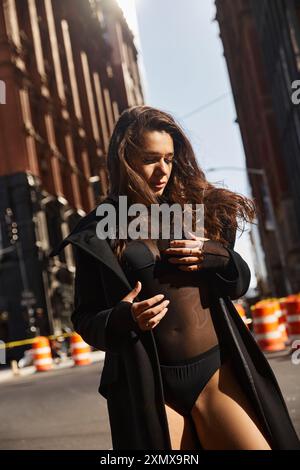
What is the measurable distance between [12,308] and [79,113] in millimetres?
22533

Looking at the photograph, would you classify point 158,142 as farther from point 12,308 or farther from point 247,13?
point 247,13

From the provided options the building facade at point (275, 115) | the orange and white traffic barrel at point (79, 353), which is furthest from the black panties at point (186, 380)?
the building facade at point (275, 115)

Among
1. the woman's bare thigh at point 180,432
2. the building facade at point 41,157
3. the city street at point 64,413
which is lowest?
the city street at point 64,413

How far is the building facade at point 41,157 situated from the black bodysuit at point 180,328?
78.3 feet

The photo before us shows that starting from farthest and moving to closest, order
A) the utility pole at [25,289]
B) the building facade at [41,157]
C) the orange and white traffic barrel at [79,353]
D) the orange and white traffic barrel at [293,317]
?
the building facade at [41,157] → the utility pole at [25,289] → the orange and white traffic barrel at [79,353] → the orange and white traffic barrel at [293,317]

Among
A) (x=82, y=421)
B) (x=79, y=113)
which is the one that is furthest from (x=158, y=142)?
(x=79, y=113)

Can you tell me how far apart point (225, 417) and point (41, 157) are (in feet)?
135

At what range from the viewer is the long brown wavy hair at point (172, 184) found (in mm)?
2471

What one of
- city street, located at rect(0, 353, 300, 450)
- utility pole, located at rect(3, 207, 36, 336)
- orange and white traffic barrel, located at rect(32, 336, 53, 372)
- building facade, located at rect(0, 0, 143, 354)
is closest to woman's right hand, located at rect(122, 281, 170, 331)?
city street, located at rect(0, 353, 300, 450)

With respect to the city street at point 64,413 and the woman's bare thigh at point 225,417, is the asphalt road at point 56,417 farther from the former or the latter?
the woman's bare thigh at point 225,417

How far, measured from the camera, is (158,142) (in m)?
2.52

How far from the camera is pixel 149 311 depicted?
84.4 inches

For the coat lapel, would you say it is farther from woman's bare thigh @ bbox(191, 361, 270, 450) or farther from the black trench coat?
woman's bare thigh @ bbox(191, 361, 270, 450)

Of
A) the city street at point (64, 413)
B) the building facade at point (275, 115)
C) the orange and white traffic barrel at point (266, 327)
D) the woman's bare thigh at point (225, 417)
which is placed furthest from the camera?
the building facade at point (275, 115)
